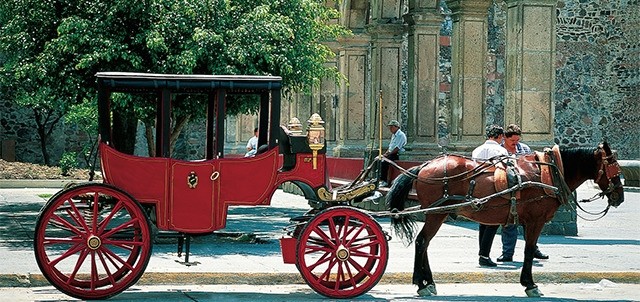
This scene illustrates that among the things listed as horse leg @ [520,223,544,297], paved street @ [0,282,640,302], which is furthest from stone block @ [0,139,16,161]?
horse leg @ [520,223,544,297]

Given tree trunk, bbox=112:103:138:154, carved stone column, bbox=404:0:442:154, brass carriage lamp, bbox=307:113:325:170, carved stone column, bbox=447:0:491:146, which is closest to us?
brass carriage lamp, bbox=307:113:325:170

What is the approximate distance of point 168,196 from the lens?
37.3 feet

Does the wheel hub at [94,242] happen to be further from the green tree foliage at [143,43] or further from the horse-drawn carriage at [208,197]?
the green tree foliage at [143,43]

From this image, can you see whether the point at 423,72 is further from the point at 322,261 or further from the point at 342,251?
the point at 322,261

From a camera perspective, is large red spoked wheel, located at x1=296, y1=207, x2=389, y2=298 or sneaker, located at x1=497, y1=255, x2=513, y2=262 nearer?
large red spoked wheel, located at x1=296, y1=207, x2=389, y2=298

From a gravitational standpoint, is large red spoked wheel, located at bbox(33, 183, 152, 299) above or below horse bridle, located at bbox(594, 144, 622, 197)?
below

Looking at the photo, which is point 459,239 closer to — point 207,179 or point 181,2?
point 181,2

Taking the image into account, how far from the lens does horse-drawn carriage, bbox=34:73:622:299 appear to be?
436 inches

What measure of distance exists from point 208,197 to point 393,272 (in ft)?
8.45

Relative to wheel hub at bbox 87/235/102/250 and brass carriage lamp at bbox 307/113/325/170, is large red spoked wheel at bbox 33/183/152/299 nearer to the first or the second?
wheel hub at bbox 87/235/102/250

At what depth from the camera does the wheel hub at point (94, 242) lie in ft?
36.2

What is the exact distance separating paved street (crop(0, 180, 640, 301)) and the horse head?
1016 mm

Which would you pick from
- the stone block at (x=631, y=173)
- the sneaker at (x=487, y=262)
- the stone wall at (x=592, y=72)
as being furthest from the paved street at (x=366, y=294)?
the stone wall at (x=592, y=72)

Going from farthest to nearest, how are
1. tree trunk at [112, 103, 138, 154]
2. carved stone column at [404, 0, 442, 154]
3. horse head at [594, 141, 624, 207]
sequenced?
carved stone column at [404, 0, 442, 154] → tree trunk at [112, 103, 138, 154] → horse head at [594, 141, 624, 207]
